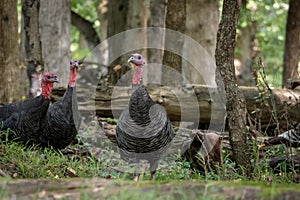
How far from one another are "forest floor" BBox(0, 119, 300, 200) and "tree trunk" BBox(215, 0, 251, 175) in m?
0.23

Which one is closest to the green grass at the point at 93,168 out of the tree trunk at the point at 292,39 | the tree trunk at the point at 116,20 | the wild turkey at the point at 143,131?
the wild turkey at the point at 143,131

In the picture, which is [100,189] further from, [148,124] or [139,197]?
[148,124]

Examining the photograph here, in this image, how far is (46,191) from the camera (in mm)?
3783

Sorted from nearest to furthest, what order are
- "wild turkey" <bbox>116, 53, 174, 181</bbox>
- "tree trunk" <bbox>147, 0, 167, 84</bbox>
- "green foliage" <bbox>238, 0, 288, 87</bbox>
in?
"wild turkey" <bbox>116, 53, 174, 181</bbox> < "tree trunk" <bbox>147, 0, 167, 84</bbox> < "green foliage" <bbox>238, 0, 288, 87</bbox>

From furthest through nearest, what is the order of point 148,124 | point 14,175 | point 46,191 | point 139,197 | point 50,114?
point 50,114 → point 148,124 → point 14,175 → point 46,191 → point 139,197

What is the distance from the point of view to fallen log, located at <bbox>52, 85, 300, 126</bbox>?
27.1ft

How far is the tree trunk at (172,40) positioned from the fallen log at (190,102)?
2.05ft

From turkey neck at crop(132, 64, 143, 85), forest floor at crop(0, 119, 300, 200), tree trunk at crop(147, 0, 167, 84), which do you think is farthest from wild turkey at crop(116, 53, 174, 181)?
tree trunk at crop(147, 0, 167, 84)

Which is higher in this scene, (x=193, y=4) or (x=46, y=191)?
(x=193, y=4)

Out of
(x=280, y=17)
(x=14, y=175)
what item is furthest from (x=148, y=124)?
(x=280, y=17)

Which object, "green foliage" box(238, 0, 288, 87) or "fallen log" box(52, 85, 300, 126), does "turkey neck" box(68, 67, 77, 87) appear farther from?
"green foliage" box(238, 0, 288, 87)

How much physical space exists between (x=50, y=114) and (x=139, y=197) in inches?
142

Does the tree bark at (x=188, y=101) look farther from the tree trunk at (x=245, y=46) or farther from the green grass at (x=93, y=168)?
the tree trunk at (x=245, y=46)

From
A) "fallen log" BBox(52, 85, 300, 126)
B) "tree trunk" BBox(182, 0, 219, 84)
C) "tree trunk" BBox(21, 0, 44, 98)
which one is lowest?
"fallen log" BBox(52, 85, 300, 126)
